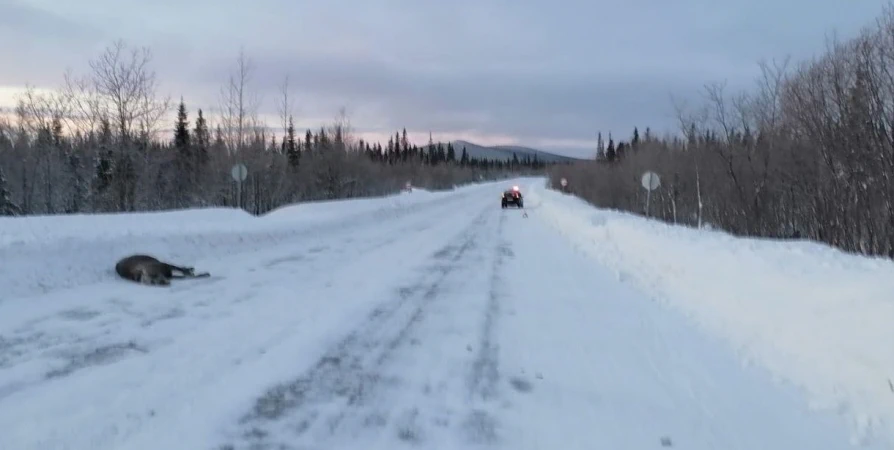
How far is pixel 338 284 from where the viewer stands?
10.7 meters

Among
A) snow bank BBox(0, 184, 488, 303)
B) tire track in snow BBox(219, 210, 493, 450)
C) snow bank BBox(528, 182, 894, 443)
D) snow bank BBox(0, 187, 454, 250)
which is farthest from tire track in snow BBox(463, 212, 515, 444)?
snow bank BBox(0, 187, 454, 250)

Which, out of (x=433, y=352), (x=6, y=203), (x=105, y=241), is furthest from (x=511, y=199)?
(x=433, y=352)

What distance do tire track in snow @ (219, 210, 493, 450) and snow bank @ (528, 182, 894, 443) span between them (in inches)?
146

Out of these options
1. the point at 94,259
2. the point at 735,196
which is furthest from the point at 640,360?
the point at 735,196

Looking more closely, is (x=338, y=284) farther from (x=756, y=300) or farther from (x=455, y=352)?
(x=756, y=300)

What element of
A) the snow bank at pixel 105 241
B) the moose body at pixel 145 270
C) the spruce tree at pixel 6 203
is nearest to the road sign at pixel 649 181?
the snow bank at pixel 105 241

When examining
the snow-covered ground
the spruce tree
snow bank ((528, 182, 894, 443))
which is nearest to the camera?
the snow-covered ground

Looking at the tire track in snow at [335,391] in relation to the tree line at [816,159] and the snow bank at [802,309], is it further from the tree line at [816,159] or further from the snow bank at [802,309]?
the tree line at [816,159]

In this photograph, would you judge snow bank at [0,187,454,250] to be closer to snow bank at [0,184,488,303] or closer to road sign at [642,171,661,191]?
snow bank at [0,184,488,303]

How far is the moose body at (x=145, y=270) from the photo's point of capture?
10211mm

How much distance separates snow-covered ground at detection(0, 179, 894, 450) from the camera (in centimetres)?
452

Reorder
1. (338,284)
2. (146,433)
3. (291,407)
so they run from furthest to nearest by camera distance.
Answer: (338,284), (291,407), (146,433)

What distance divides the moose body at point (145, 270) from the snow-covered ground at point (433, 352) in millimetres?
264

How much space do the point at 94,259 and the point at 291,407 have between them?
7903 millimetres
